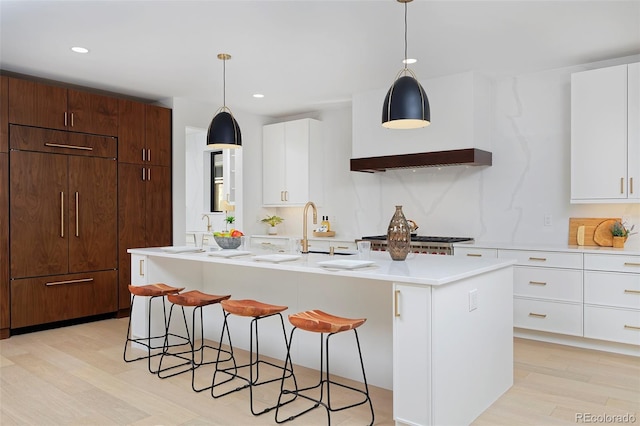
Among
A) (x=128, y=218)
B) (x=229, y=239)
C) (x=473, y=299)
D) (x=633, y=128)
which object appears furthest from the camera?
(x=128, y=218)

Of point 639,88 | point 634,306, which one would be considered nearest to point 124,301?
point 634,306

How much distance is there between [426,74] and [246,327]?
2.90 m

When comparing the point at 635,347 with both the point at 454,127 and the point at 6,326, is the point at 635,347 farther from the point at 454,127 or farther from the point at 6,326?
the point at 6,326

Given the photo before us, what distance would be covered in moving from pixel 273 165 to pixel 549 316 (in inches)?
152

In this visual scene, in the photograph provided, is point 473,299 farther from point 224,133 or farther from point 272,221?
point 272,221

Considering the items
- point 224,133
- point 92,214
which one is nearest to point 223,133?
point 224,133

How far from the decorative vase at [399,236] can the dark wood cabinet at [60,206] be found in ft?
11.2

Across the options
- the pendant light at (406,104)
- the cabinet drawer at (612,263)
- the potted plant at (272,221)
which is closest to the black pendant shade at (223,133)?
the pendant light at (406,104)

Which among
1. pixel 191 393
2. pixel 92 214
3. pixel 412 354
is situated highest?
pixel 92 214

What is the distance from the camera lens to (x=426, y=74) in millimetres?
4738

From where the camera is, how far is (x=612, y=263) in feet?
12.8

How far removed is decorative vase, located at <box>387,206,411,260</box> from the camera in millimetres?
2963

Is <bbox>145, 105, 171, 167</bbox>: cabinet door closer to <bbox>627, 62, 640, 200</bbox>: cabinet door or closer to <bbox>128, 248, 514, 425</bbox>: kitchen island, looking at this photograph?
<bbox>128, 248, 514, 425</bbox>: kitchen island

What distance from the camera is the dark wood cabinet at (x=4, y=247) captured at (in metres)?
4.38
